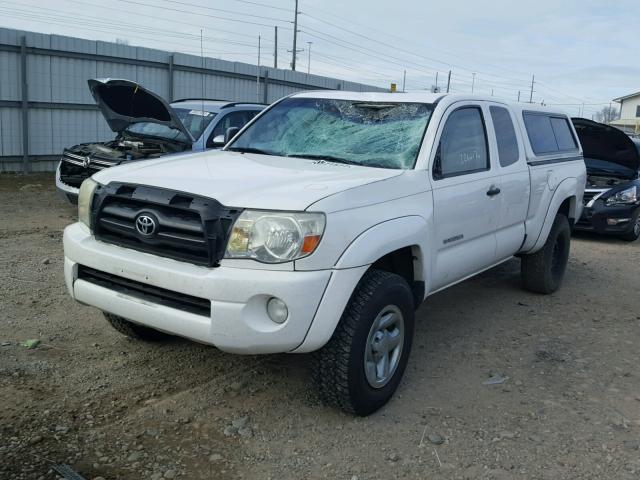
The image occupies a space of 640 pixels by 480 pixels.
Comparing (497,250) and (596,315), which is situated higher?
(497,250)

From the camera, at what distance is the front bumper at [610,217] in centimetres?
958

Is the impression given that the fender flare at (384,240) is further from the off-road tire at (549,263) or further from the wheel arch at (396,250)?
the off-road tire at (549,263)

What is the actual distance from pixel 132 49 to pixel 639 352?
1237cm

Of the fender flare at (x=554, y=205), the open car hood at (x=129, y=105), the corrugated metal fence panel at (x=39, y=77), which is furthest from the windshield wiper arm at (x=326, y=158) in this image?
the corrugated metal fence panel at (x=39, y=77)

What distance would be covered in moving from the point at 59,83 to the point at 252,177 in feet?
36.2

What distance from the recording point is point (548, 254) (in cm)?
620

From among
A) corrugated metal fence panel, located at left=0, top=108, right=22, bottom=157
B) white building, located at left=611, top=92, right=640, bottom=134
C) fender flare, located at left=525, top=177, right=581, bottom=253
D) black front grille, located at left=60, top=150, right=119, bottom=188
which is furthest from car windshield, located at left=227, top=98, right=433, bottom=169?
white building, located at left=611, top=92, right=640, bottom=134

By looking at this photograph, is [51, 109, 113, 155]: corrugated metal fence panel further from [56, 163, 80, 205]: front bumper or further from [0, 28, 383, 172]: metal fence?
[56, 163, 80, 205]: front bumper

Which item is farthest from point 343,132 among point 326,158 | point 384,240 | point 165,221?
point 165,221

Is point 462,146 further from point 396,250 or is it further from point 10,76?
point 10,76

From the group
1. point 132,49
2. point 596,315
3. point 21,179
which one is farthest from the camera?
point 132,49

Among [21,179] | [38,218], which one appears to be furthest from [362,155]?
[21,179]

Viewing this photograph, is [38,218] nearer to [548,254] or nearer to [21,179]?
[21,179]

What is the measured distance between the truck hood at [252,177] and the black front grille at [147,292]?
53 cm
